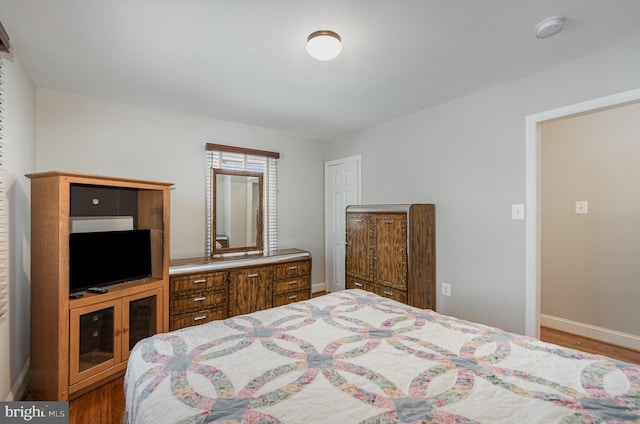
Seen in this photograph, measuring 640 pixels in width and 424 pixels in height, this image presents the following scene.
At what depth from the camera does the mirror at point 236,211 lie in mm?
3564

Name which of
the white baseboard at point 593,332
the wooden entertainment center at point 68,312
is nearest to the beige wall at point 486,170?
the white baseboard at point 593,332

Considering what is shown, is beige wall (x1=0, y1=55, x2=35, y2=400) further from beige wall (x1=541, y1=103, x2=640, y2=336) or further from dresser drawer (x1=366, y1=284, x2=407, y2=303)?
beige wall (x1=541, y1=103, x2=640, y2=336)

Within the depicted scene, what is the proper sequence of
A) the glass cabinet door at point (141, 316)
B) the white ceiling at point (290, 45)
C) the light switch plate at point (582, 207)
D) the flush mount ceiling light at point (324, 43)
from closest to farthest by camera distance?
1. the white ceiling at point (290, 45)
2. the flush mount ceiling light at point (324, 43)
3. the glass cabinet door at point (141, 316)
4. the light switch plate at point (582, 207)

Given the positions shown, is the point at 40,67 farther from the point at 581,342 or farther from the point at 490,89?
the point at 581,342

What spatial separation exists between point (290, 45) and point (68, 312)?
7.58ft

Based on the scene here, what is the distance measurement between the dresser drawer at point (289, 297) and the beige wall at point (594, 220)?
9.02 feet

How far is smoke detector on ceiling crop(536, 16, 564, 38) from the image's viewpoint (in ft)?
5.52

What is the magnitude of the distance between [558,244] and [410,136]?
6.56 ft

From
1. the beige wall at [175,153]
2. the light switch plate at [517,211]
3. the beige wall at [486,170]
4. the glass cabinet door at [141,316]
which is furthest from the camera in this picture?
the beige wall at [175,153]

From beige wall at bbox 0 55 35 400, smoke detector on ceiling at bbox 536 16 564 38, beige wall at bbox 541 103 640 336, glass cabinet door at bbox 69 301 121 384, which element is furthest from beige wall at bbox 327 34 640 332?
beige wall at bbox 0 55 35 400

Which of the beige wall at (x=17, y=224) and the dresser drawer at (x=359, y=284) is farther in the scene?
the dresser drawer at (x=359, y=284)

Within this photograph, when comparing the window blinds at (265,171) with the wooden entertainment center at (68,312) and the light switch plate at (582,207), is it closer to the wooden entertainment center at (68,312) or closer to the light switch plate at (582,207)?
the wooden entertainment center at (68,312)

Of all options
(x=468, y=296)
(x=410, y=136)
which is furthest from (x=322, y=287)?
(x=410, y=136)

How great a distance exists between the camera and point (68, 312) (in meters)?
1.99
